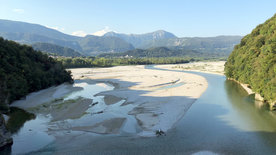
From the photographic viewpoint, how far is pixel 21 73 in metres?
46.4

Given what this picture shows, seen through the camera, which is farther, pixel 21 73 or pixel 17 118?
pixel 21 73

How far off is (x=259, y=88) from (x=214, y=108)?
12271 millimetres

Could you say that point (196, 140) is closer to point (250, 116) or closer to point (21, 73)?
point (250, 116)

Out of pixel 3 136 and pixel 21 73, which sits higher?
pixel 21 73

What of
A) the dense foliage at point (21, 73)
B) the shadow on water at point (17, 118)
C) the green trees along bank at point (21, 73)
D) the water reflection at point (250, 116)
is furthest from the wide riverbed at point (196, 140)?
the dense foliage at point (21, 73)

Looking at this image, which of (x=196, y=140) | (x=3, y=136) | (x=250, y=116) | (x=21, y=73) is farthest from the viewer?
(x=21, y=73)

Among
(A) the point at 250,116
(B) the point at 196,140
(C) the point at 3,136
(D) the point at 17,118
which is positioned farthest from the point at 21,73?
(A) the point at 250,116

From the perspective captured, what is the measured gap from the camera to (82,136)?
25.1 meters

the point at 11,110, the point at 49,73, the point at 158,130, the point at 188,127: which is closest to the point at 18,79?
the point at 11,110

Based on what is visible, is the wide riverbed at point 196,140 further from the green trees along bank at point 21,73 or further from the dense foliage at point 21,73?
the dense foliage at point 21,73

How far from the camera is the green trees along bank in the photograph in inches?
1532

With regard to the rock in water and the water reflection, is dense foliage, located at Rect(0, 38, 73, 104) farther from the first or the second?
the water reflection

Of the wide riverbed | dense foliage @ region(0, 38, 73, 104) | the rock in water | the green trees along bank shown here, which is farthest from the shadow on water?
the rock in water

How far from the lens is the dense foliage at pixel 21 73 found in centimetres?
3922
